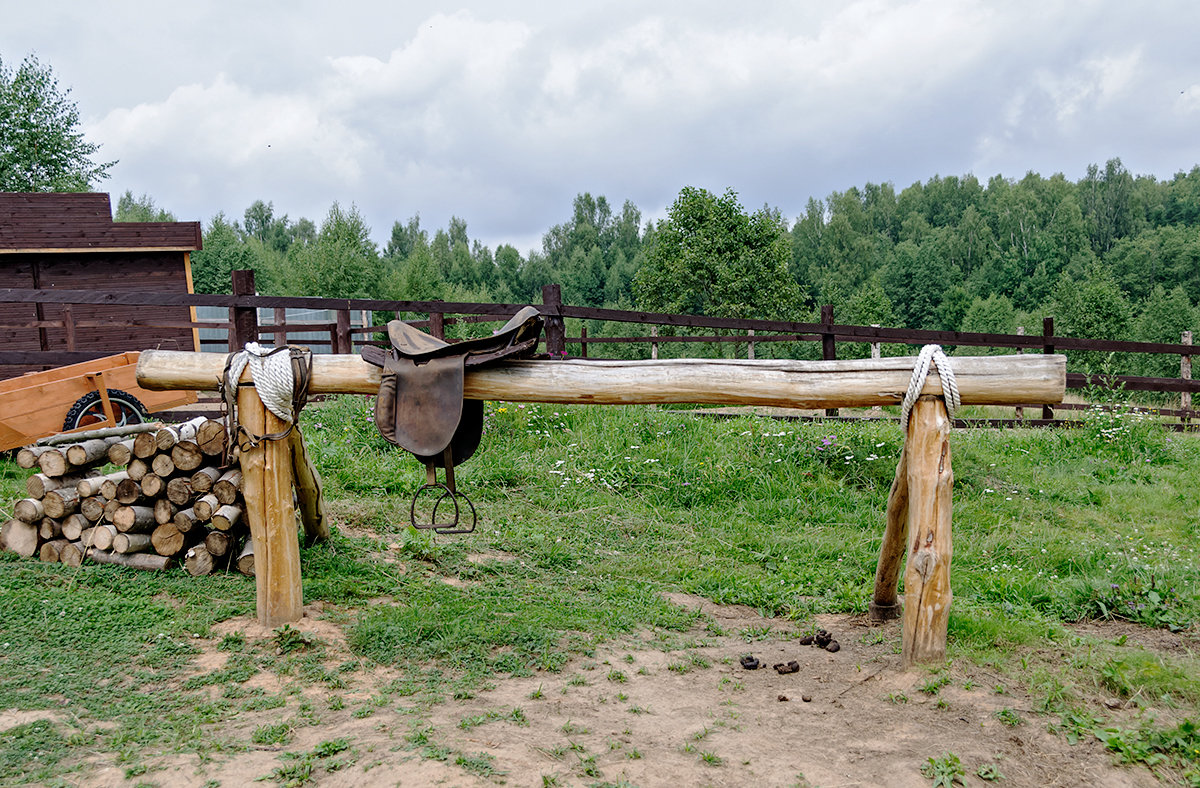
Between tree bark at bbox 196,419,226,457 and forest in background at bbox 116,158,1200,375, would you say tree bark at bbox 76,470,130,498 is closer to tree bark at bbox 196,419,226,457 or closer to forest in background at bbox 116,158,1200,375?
tree bark at bbox 196,419,226,457

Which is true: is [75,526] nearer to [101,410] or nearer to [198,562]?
[198,562]

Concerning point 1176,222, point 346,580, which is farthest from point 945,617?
point 1176,222

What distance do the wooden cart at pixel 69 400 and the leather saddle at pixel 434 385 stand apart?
9.68 feet

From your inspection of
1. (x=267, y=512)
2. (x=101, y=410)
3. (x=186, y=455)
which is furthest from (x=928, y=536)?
(x=101, y=410)

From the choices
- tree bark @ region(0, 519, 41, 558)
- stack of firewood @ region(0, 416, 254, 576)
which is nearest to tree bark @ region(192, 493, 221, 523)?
stack of firewood @ region(0, 416, 254, 576)

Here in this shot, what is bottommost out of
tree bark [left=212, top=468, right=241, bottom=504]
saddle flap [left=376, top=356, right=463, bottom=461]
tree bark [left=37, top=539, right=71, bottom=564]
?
tree bark [left=37, top=539, right=71, bottom=564]

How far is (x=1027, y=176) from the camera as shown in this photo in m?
63.5

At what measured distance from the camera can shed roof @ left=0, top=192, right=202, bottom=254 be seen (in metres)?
12.6

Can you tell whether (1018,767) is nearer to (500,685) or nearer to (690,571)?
(500,685)

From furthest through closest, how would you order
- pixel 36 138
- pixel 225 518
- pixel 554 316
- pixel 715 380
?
pixel 36 138 → pixel 554 316 → pixel 225 518 → pixel 715 380

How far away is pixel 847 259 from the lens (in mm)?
56031

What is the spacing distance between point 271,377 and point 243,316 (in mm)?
4534

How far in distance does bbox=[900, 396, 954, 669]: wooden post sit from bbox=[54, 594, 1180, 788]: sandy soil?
15 cm

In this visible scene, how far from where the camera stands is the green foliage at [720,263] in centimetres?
2752
